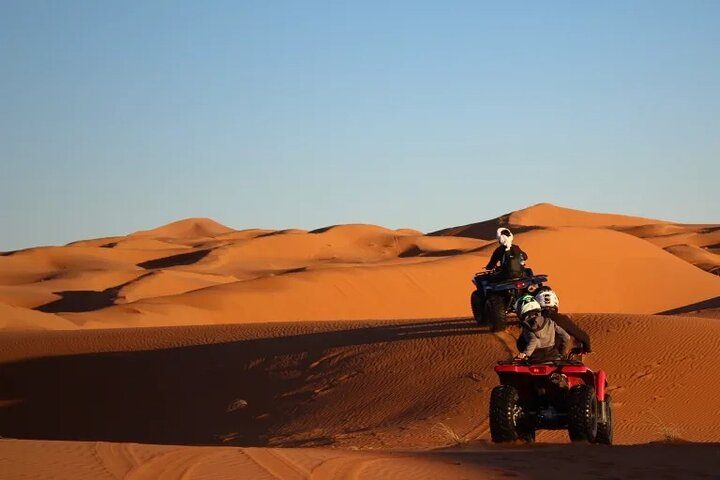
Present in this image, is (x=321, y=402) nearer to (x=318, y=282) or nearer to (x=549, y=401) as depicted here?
(x=549, y=401)

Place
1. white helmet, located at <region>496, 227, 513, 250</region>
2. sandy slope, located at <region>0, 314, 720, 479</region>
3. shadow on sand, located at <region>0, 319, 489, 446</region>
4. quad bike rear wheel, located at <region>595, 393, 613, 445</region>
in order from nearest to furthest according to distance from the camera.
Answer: sandy slope, located at <region>0, 314, 720, 479</region>
quad bike rear wheel, located at <region>595, 393, 613, 445</region>
white helmet, located at <region>496, 227, 513, 250</region>
shadow on sand, located at <region>0, 319, 489, 446</region>

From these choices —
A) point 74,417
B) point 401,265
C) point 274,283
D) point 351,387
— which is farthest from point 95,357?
point 401,265

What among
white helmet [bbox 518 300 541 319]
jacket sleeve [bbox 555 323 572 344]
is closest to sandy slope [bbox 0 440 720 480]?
jacket sleeve [bbox 555 323 572 344]

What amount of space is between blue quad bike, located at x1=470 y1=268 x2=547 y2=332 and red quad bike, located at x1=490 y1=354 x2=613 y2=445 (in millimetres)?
5985

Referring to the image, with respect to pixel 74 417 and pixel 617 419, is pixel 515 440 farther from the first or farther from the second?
pixel 74 417

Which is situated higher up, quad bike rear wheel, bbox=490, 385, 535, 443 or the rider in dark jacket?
the rider in dark jacket

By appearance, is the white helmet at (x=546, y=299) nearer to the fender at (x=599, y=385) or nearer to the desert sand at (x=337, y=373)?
the fender at (x=599, y=385)

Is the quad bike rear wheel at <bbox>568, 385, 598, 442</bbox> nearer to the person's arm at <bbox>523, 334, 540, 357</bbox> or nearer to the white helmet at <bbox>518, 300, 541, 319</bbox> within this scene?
the person's arm at <bbox>523, 334, 540, 357</bbox>

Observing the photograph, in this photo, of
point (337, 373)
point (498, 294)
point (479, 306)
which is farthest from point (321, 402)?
point (498, 294)

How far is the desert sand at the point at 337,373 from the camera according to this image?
8.48 m

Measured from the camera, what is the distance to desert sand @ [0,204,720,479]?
8484 mm

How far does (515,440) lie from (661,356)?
7.20 m

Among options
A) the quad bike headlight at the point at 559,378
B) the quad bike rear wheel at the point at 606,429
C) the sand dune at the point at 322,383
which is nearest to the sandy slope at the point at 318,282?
the sand dune at the point at 322,383

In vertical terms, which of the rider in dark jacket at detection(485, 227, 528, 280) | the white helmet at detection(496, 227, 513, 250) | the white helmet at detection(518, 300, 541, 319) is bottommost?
the white helmet at detection(518, 300, 541, 319)
